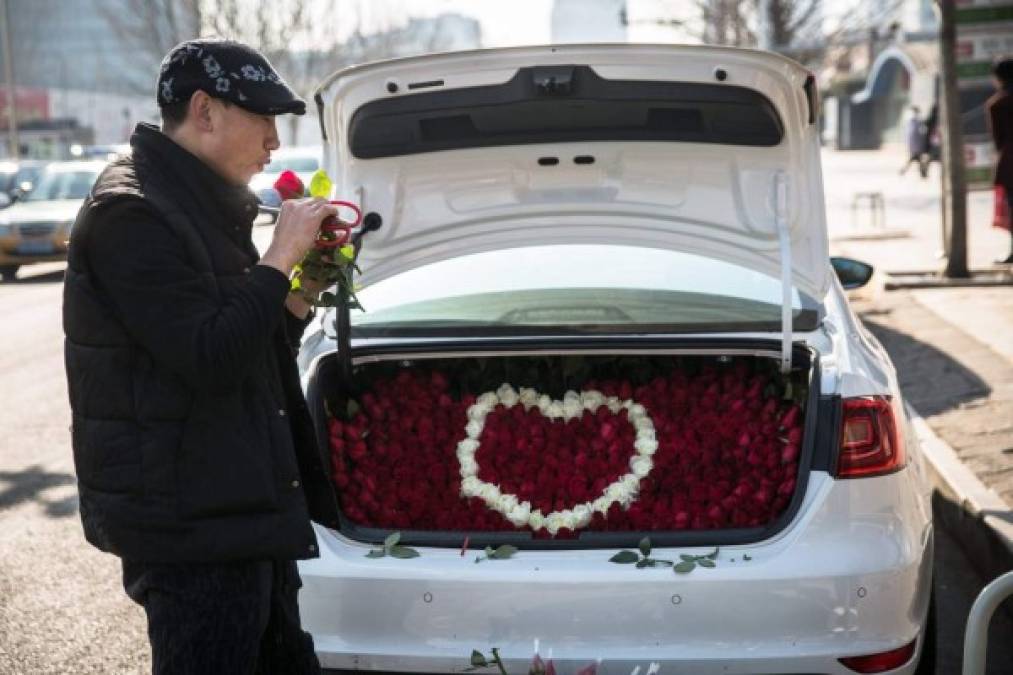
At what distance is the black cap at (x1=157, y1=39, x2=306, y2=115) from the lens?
255 centimetres

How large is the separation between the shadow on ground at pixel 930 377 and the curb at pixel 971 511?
3.37 feet

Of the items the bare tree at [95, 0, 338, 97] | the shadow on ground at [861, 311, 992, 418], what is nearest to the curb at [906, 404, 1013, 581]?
the shadow on ground at [861, 311, 992, 418]

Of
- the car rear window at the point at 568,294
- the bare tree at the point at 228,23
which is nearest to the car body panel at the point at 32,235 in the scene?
the car rear window at the point at 568,294

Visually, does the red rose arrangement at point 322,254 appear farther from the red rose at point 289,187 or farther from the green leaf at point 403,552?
the green leaf at point 403,552

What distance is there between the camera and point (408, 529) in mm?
3658

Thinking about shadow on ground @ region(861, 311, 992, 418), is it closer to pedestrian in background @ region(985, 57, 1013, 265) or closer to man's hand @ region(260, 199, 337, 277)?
pedestrian in background @ region(985, 57, 1013, 265)

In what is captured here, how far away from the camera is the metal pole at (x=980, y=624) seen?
109 inches

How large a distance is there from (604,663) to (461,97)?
1.60m

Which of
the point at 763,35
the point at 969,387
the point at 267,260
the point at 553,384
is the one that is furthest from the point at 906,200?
the point at 267,260

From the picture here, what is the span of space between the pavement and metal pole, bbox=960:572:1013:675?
198 centimetres

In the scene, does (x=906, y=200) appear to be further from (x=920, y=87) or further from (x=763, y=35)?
(x=920, y=87)

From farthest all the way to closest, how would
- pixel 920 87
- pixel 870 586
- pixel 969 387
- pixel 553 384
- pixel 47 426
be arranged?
pixel 920 87
pixel 47 426
pixel 969 387
pixel 553 384
pixel 870 586

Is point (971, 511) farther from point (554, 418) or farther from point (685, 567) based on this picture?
point (685, 567)

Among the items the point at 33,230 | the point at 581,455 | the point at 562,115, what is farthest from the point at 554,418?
the point at 33,230
